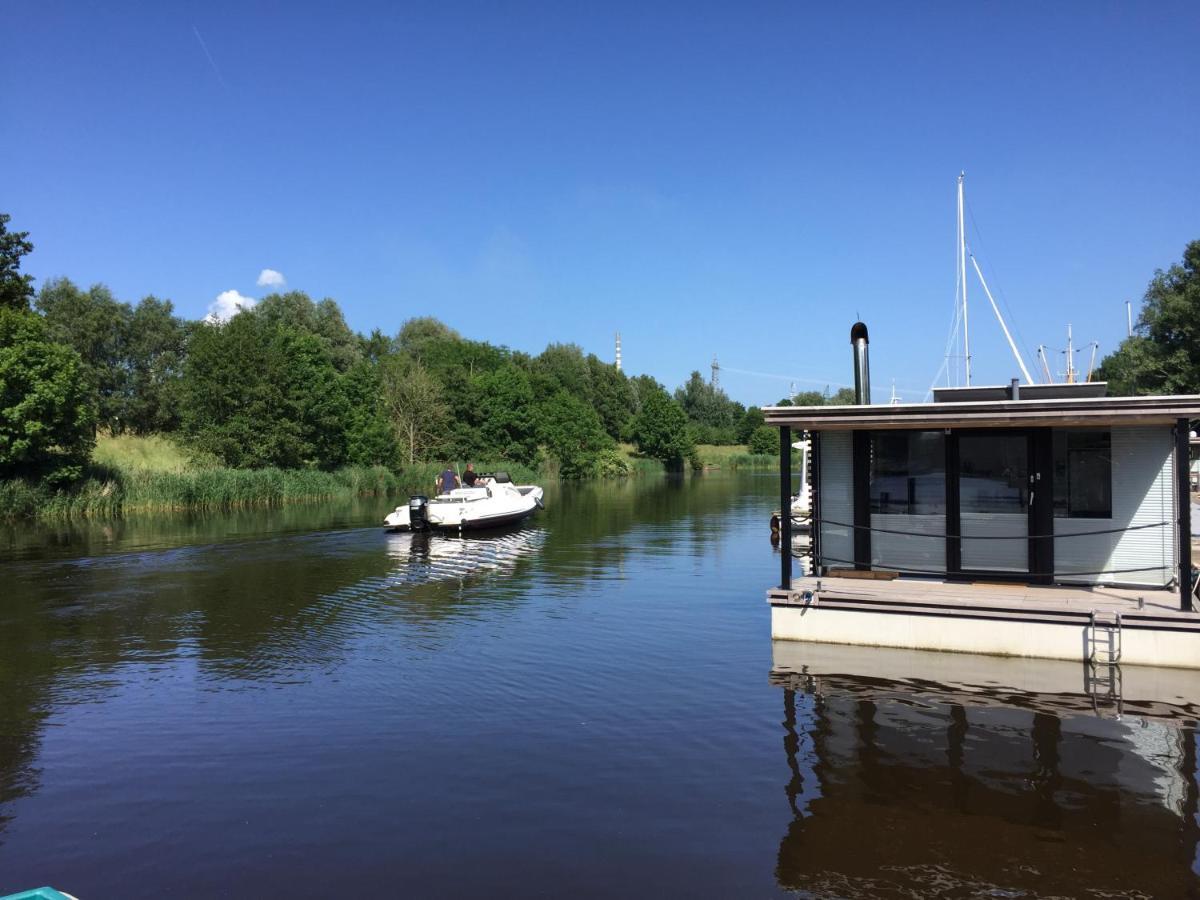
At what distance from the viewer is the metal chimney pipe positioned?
48.0 ft

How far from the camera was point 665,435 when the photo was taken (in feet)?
296

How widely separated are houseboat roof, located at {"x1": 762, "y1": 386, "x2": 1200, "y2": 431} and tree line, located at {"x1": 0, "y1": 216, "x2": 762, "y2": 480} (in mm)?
31179

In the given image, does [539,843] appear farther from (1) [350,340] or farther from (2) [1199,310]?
(1) [350,340]

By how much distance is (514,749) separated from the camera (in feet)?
26.3

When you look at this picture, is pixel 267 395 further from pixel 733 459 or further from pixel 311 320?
pixel 733 459

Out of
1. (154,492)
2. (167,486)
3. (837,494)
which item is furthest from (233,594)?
(167,486)

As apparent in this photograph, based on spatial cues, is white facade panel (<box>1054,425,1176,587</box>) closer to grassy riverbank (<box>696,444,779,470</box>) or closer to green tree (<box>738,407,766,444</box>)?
grassy riverbank (<box>696,444,779,470</box>)

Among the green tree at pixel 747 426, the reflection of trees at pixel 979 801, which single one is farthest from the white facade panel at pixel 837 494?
the green tree at pixel 747 426

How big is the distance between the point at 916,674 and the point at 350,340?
70488 mm

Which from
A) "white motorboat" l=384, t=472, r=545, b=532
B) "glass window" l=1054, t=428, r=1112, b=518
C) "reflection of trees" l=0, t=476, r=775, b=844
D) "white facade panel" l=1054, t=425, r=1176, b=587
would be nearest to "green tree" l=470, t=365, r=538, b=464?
"reflection of trees" l=0, t=476, r=775, b=844

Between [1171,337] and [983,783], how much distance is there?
50058 mm

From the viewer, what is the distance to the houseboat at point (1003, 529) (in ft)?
31.9

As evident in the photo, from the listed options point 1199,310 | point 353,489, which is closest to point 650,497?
point 353,489

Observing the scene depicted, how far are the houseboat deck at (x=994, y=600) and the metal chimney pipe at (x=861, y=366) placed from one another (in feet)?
12.7
